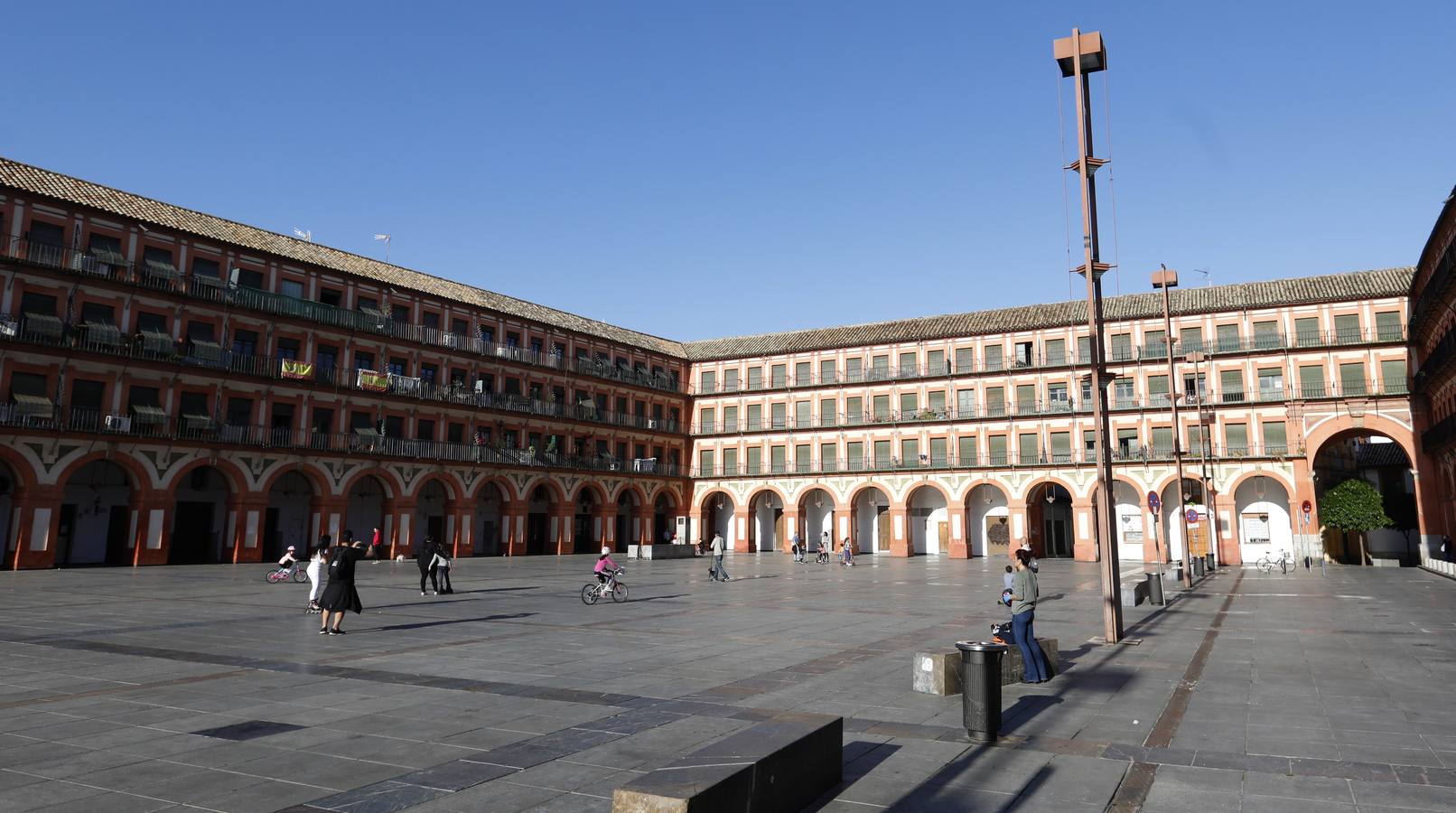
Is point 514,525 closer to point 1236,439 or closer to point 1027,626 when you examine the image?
point 1236,439

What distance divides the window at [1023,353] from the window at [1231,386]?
10.2 meters

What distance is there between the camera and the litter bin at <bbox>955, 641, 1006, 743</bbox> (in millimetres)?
7289

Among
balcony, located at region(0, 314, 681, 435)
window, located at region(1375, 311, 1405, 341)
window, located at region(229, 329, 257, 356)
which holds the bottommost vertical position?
balcony, located at region(0, 314, 681, 435)

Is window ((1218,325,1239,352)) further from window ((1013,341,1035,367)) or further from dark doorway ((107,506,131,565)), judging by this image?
dark doorway ((107,506,131,565))

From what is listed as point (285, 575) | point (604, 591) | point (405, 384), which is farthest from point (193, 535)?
point (604, 591)

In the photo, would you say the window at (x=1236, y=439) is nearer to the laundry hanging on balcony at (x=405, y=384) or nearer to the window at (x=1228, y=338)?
the window at (x=1228, y=338)

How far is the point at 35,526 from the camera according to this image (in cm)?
3077

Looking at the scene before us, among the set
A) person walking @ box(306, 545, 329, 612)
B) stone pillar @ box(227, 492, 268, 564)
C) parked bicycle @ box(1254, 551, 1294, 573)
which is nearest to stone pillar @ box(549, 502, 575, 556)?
stone pillar @ box(227, 492, 268, 564)

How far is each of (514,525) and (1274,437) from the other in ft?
135

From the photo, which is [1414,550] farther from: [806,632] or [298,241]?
[298,241]

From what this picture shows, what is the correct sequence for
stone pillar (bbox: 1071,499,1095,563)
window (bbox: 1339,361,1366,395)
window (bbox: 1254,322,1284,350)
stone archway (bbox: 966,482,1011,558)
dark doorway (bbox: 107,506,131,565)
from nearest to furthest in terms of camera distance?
dark doorway (bbox: 107,506,131,565) → window (bbox: 1339,361,1366,395) → window (bbox: 1254,322,1284,350) → stone pillar (bbox: 1071,499,1095,563) → stone archway (bbox: 966,482,1011,558)

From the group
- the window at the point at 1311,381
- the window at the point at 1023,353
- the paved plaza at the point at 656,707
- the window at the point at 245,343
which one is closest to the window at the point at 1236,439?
the window at the point at 1311,381

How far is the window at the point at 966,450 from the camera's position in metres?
53.3

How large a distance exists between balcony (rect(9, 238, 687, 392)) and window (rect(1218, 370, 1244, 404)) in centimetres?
3582
